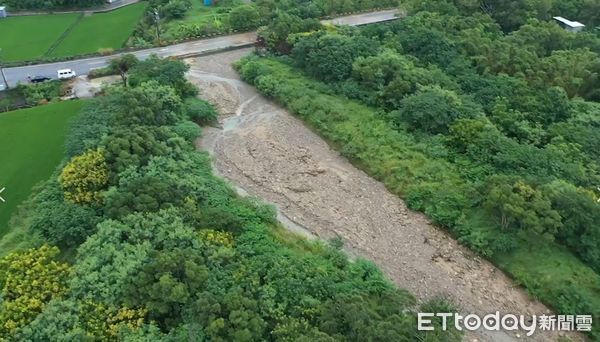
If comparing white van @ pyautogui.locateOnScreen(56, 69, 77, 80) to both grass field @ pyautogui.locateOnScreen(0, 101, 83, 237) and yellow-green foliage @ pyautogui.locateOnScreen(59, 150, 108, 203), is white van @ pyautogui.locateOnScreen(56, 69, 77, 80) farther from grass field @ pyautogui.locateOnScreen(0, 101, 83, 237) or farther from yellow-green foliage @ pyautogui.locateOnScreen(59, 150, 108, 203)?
yellow-green foliage @ pyautogui.locateOnScreen(59, 150, 108, 203)

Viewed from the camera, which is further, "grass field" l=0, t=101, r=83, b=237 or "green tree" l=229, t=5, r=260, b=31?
"green tree" l=229, t=5, r=260, b=31

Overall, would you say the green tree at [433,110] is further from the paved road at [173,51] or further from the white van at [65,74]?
the white van at [65,74]

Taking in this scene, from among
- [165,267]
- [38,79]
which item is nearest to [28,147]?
[38,79]

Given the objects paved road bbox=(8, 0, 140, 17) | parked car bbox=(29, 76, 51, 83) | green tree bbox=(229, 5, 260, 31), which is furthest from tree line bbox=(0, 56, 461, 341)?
paved road bbox=(8, 0, 140, 17)

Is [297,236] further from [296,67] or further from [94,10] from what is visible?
[94,10]

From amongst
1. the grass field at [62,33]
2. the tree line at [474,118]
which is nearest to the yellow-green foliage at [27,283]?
the tree line at [474,118]

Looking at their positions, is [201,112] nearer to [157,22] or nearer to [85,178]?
[85,178]
